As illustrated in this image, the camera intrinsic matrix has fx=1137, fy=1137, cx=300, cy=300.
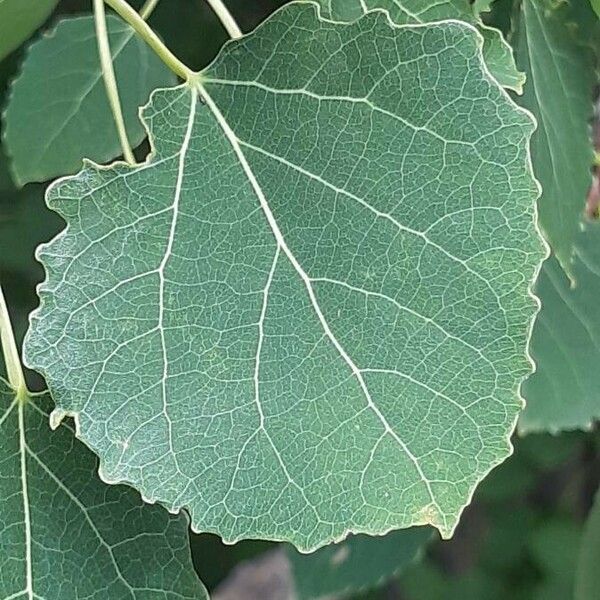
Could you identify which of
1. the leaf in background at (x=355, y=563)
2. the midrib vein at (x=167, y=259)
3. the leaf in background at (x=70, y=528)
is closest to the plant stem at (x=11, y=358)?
the leaf in background at (x=70, y=528)

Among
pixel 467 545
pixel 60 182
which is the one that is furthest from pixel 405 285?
pixel 467 545

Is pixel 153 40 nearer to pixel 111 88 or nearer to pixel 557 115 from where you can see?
pixel 111 88

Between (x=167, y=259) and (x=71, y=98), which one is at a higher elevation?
(x=167, y=259)

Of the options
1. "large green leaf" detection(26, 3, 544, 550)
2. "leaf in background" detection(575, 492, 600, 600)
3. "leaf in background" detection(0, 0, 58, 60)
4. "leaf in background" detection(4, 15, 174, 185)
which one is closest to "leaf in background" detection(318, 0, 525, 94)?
"large green leaf" detection(26, 3, 544, 550)

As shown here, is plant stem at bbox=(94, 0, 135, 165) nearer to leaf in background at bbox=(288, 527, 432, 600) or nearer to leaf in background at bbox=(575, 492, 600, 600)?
leaf in background at bbox=(575, 492, 600, 600)

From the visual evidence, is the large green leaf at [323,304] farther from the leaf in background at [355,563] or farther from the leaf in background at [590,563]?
the leaf in background at [355,563]

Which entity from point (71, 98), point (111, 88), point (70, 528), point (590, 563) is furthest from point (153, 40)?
point (590, 563)
